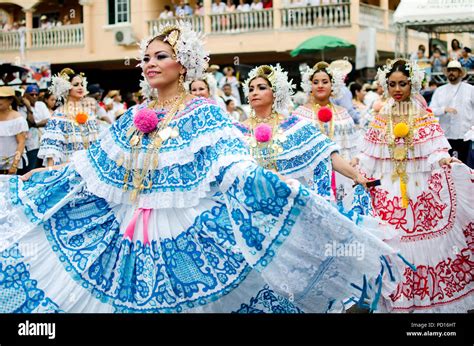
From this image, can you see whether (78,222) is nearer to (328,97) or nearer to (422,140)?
(422,140)

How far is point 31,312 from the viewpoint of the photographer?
5.82 m

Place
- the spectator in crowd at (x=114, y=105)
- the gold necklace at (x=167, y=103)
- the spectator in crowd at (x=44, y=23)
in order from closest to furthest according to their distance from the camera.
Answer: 1. the gold necklace at (x=167, y=103)
2. the spectator in crowd at (x=114, y=105)
3. the spectator in crowd at (x=44, y=23)

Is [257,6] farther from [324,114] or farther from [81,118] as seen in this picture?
[324,114]

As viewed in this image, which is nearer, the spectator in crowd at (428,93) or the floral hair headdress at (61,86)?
the floral hair headdress at (61,86)

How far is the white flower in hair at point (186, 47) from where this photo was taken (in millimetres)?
6129

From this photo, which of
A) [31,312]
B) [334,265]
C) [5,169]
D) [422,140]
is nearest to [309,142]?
[422,140]

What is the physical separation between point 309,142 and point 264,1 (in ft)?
69.2

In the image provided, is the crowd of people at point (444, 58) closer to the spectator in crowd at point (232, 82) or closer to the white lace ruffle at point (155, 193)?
the spectator in crowd at point (232, 82)

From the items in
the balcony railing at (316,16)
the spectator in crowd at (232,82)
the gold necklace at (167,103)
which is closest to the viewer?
the gold necklace at (167,103)

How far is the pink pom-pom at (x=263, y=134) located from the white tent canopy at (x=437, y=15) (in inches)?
348

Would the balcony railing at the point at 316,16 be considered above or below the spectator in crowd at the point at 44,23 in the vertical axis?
below

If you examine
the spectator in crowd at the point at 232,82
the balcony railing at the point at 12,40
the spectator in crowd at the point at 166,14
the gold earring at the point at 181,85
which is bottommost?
the gold earring at the point at 181,85

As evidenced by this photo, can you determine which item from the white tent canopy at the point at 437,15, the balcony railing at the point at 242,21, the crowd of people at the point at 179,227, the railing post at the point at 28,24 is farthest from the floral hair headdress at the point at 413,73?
the railing post at the point at 28,24

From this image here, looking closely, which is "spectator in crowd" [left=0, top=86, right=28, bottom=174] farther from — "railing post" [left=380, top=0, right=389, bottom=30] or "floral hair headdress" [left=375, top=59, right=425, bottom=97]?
"railing post" [left=380, top=0, right=389, bottom=30]
